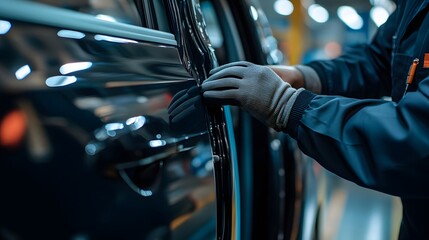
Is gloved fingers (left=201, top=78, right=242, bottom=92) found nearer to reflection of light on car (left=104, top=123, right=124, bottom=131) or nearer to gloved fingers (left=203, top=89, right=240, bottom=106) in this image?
gloved fingers (left=203, top=89, right=240, bottom=106)

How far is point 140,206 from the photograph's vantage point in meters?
0.76

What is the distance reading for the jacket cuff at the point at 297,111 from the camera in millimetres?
1006

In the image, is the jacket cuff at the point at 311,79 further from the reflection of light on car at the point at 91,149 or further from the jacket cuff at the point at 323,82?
the reflection of light on car at the point at 91,149

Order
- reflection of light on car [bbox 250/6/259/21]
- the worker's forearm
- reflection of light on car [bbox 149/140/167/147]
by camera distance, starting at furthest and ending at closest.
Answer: reflection of light on car [bbox 250/6/259/21] < the worker's forearm < reflection of light on car [bbox 149/140/167/147]

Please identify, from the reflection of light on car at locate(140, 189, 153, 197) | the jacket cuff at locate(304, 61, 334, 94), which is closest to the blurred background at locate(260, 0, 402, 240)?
the jacket cuff at locate(304, 61, 334, 94)

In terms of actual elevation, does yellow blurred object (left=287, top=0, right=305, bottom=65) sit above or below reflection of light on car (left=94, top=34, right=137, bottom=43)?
below

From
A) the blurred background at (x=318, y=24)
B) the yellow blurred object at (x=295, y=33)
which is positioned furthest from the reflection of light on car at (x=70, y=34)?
the yellow blurred object at (x=295, y=33)

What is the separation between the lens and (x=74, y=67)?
27.9 inches

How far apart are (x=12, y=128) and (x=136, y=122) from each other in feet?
0.79

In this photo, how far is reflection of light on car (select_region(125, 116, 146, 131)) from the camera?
78 centimetres

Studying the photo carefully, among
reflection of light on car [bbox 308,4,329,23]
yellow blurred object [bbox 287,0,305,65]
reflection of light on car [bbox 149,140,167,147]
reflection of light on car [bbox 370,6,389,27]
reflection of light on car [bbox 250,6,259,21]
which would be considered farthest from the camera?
reflection of light on car [bbox 308,4,329,23]

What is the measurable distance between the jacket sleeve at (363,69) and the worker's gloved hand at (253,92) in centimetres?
49

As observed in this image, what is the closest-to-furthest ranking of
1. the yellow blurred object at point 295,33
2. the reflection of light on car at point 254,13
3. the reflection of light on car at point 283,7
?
the reflection of light on car at point 254,13 < the yellow blurred object at point 295,33 < the reflection of light on car at point 283,7

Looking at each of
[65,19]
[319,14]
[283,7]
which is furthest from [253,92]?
[319,14]
